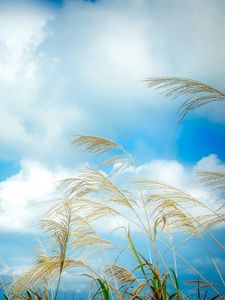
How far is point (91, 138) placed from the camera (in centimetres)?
348

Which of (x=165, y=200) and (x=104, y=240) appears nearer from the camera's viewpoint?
(x=165, y=200)

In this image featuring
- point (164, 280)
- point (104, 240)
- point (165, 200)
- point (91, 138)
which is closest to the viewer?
point (164, 280)

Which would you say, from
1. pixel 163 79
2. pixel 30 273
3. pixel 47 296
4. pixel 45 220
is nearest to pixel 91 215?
pixel 45 220

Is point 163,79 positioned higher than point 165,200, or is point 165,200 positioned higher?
point 163,79

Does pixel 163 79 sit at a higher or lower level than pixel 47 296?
higher

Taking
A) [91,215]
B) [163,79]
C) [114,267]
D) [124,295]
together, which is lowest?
[124,295]

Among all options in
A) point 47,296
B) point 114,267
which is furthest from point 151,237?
point 47,296

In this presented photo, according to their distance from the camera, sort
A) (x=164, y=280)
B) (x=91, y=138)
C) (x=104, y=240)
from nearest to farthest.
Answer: (x=164, y=280) < (x=104, y=240) < (x=91, y=138)

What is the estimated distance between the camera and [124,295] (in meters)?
2.86

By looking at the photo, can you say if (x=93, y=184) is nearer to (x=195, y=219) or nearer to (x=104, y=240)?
(x=104, y=240)

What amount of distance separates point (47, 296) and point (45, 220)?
791 millimetres

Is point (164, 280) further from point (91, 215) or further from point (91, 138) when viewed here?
point (91, 138)

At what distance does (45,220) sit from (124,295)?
0.95 meters

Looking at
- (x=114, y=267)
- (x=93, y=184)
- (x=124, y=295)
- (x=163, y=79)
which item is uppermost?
(x=163, y=79)
